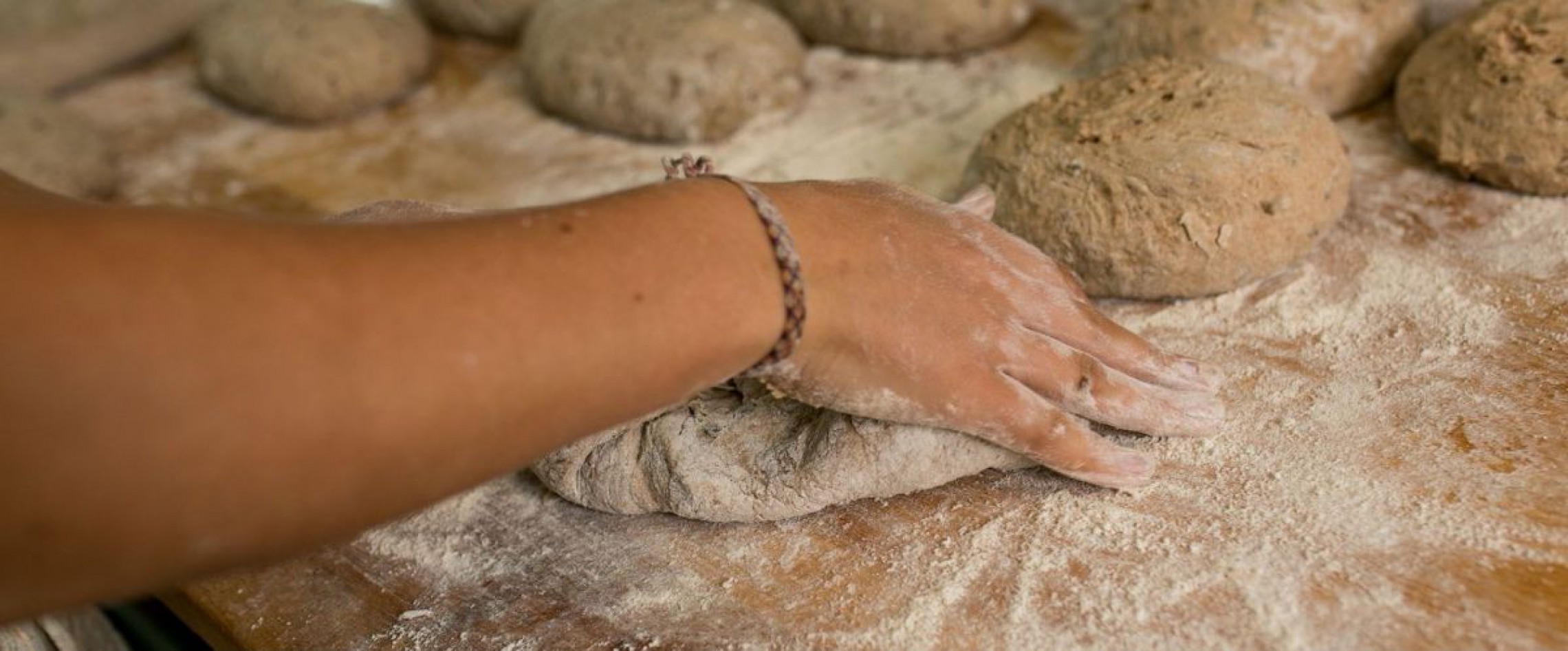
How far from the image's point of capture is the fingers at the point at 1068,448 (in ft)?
4.55

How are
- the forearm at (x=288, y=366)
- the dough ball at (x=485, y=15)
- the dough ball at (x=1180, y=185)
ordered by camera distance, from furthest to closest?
the dough ball at (x=485, y=15)
the dough ball at (x=1180, y=185)
the forearm at (x=288, y=366)

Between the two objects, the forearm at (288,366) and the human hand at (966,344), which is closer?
the forearm at (288,366)

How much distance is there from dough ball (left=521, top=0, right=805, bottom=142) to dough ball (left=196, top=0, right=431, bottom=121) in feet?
1.67

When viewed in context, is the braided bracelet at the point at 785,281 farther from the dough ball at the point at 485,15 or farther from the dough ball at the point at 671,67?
the dough ball at the point at 485,15

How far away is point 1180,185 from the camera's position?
1.78 meters

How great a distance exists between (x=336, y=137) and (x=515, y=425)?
88.9 inches

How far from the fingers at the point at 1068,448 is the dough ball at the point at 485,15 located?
7.77 feet

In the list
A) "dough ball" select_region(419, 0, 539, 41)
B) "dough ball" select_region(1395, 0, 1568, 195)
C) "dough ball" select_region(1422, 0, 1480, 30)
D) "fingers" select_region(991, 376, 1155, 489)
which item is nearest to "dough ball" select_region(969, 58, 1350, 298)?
"dough ball" select_region(1395, 0, 1568, 195)

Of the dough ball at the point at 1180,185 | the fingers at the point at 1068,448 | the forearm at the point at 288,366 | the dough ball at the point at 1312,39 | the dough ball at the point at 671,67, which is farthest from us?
the dough ball at the point at 671,67

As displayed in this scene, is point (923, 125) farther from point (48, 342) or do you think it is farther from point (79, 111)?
point (79, 111)

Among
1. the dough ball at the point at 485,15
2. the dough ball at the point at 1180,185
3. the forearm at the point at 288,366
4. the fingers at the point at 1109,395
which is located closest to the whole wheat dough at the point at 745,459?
the fingers at the point at 1109,395

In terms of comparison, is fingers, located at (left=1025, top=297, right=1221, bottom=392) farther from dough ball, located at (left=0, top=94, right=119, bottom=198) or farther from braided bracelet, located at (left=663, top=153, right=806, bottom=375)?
dough ball, located at (left=0, top=94, right=119, bottom=198)

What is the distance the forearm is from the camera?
842 mm

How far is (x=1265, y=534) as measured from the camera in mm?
1358
